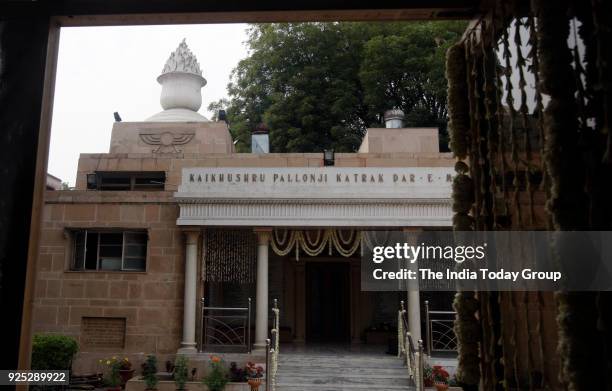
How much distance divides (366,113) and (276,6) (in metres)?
25.6

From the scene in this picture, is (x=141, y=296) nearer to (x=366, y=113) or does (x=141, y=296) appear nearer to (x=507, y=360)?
(x=507, y=360)

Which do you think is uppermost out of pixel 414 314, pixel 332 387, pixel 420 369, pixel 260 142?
pixel 260 142

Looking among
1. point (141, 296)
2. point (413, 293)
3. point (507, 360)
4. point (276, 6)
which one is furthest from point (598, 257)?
point (141, 296)

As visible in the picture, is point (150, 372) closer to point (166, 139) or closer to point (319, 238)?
point (319, 238)

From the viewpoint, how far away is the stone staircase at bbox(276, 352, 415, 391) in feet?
35.8

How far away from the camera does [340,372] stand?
11625 millimetres

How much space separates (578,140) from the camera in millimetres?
2189

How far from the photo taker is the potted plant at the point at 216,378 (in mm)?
10766

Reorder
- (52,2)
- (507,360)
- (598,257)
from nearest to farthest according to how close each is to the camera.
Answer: (598,257), (507,360), (52,2)

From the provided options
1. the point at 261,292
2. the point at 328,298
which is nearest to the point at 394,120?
the point at 328,298

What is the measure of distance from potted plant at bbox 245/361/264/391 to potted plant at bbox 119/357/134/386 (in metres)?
2.70

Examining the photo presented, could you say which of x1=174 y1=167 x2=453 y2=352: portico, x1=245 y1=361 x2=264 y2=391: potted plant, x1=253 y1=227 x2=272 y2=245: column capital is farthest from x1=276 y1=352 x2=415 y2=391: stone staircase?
x1=253 y1=227 x2=272 y2=245: column capital

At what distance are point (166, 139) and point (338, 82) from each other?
1290cm

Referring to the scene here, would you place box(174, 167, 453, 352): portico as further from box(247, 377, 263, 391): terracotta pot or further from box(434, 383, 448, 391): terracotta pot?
box(434, 383, 448, 391): terracotta pot
